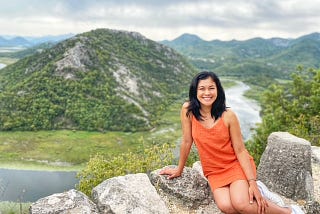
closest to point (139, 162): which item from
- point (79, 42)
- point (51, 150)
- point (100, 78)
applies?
point (51, 150)

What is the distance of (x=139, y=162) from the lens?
30062 millimetres

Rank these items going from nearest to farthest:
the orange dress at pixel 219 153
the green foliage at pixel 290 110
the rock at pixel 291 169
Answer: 1. the orange dress at pixel 219 153
2. the rock at pixel 291 169
3. the green foliage at pixel 290 110

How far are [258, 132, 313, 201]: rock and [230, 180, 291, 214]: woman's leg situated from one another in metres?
2.80

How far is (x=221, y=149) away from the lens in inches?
366

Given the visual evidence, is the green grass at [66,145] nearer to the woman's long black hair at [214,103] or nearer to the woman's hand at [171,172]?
the woman's hand at [171,172]

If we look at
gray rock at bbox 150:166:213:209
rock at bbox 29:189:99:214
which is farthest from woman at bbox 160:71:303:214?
rock at bbox 29:189:99:214

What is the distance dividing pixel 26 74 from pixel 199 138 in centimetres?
14273

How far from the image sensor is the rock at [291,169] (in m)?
11.7

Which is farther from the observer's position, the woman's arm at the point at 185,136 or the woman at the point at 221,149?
the woman's arm at the point at 185,136

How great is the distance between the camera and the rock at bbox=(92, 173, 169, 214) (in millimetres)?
9781

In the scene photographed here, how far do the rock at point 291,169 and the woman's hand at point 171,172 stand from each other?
11.2ft

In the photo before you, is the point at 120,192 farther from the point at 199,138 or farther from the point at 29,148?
the point at 29,148

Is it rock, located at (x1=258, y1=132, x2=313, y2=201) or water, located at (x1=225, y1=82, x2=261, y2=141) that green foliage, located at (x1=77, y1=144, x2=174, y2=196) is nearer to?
rock, located at (x1=258, y1=132, x2=313, y2=201)

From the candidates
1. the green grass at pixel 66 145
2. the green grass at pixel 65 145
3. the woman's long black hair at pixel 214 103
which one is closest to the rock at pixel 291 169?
the woman's long black hair at pixel 214 103
